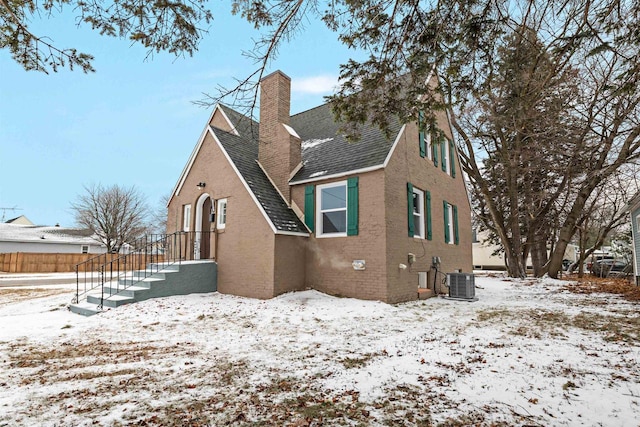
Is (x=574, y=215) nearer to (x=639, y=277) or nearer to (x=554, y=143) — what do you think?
(x=639, y=277)

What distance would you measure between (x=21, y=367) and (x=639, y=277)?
21.8 m

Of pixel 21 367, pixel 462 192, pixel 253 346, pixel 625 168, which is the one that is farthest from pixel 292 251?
pixel 625 168

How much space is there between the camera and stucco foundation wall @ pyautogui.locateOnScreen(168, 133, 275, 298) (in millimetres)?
9836

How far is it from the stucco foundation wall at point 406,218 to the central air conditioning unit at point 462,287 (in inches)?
36.9

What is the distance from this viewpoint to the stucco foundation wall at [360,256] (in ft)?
31.0

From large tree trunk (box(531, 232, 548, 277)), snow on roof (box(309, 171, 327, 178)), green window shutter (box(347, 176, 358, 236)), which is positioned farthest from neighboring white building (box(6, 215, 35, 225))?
large tree trunk (box(531, 232, 548, 277))

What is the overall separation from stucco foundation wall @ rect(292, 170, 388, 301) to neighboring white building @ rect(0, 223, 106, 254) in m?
33.5

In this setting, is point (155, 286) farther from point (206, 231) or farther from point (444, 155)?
point (444, 155)

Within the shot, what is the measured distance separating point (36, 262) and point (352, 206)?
1059 inches

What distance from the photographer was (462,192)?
607 inches

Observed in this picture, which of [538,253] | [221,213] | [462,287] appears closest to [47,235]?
[221,213]

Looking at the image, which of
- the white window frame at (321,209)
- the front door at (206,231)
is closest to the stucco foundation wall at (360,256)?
the white window frame at (321,209)

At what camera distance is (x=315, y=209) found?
1086 centimetres

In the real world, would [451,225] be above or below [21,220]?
→ below
